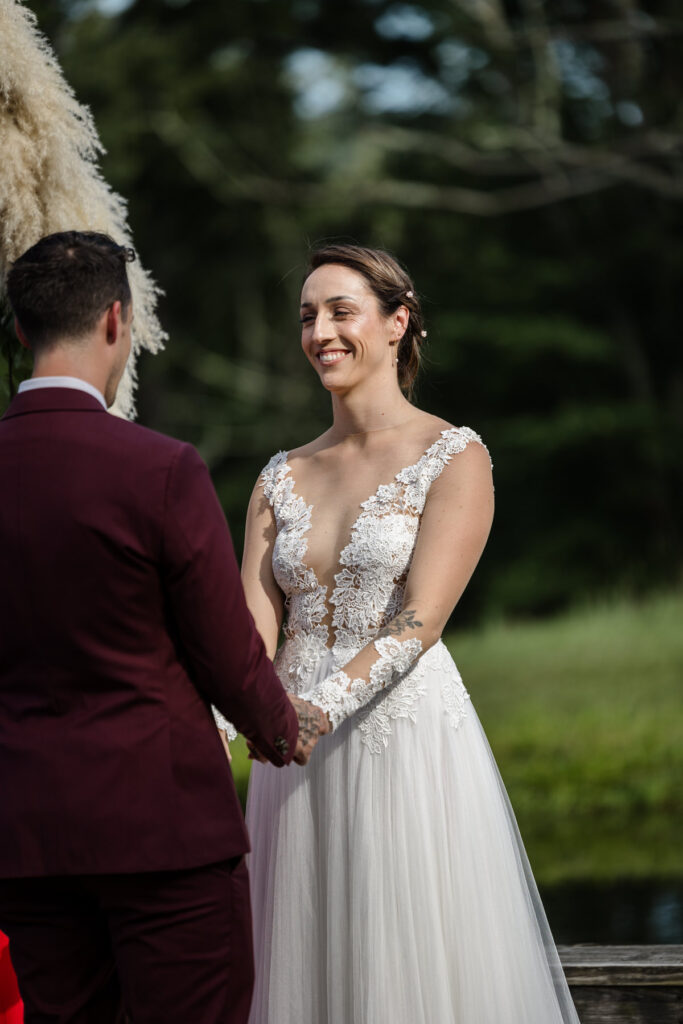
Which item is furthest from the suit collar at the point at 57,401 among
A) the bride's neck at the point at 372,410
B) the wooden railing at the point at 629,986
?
the wooden railing at the point at 629,986

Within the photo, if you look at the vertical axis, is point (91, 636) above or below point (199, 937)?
above

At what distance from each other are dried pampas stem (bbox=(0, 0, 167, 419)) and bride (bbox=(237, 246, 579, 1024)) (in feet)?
1.96

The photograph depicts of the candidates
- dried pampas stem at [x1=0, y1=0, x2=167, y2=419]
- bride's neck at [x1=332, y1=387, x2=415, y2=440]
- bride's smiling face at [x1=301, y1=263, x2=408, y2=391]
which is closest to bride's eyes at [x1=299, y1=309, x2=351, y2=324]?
bride's smiling face at [x1=301, y1=263, x2=408, y2=391]

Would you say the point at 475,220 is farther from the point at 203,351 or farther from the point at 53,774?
the point at 53,774

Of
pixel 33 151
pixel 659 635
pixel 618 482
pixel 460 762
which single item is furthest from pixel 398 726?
pixel 618 482

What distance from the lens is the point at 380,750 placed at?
3.02 metres

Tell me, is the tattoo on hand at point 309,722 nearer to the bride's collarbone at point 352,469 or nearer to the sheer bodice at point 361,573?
the sheer bodice at point 361,573

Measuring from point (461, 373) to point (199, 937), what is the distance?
1632cm

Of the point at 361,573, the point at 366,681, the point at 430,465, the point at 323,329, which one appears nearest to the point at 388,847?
the point at 366,681

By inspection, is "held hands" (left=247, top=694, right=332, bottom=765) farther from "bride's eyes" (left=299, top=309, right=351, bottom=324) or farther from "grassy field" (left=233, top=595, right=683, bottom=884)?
"grassy field" (left=233, top=595, right=683, bottom=884)

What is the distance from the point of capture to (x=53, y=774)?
213 centimetres

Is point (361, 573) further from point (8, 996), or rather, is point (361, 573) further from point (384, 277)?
point (8, 996)

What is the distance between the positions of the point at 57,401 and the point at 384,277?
127 centimetres

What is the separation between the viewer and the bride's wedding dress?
2.90 m
